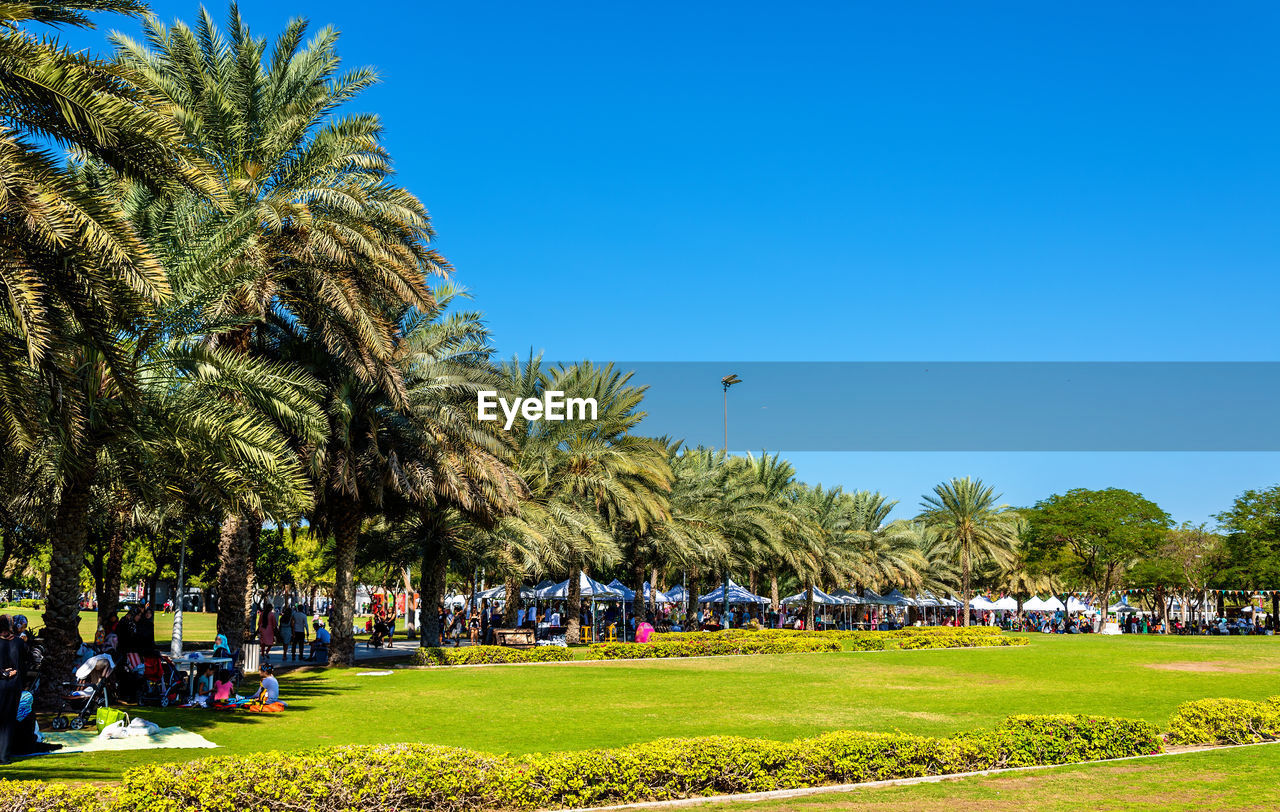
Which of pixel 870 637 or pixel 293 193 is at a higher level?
pixel 293 193

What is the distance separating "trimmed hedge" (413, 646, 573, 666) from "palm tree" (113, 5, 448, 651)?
23.7ft

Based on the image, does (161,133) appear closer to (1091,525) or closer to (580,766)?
(580,766)

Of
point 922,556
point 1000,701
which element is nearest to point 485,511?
point 1000,701

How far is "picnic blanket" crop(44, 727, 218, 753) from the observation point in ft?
40.2

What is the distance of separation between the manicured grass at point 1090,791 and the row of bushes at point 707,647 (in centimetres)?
2225

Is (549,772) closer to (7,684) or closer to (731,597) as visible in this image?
(7,684)

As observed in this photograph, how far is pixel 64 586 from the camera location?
52.2ft

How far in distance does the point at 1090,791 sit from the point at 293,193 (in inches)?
689

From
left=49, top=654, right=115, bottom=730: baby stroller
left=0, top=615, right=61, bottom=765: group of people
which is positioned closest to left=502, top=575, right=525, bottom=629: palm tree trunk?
left=49, top=654, right=115, bottom=730: baby stroller

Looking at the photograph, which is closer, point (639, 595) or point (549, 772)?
point (549, 772)

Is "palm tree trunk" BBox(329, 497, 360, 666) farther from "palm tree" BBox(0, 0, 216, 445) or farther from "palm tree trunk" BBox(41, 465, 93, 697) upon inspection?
"palm tree" BBox(0, 0, 216, 445)

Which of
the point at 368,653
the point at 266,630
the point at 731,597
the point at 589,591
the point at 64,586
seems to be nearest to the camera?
the point at 64,586

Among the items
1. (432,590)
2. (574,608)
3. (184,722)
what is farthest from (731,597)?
(184,722)

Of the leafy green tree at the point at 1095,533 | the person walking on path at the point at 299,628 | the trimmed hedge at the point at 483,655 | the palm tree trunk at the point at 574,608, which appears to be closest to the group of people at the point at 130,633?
the person walking on path at the point at 299,628
